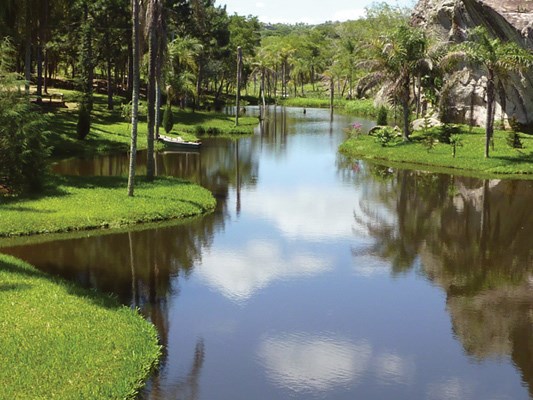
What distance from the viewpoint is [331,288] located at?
1898 centimetres

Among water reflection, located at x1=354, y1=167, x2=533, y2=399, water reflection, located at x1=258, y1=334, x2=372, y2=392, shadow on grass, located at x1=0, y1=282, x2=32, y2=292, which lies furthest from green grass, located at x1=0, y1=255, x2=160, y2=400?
water reflection, located at x1=354, y1=167, x2=533, y2=399

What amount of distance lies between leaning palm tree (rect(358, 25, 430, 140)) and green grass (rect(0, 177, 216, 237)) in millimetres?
23372

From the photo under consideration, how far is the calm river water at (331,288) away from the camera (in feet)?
43.7

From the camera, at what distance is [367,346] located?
14.8 m

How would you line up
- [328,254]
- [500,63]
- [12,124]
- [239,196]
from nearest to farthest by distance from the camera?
[328,254] → [12,124] → [239,196] → [500,63]

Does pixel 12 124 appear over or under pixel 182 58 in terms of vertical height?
under

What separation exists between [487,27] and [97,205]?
140ft

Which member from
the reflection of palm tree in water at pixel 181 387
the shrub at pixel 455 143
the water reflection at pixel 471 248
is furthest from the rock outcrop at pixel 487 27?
the reflection of palm tree in water at pixel 181 387

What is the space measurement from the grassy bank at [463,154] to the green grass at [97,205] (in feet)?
61.3

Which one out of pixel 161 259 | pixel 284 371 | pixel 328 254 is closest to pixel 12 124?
pixel 161 259

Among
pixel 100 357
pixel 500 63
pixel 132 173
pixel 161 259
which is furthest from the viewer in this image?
pixel 500 63

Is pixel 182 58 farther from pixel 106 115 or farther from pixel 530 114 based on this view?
pixel 530 114

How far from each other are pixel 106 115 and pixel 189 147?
14.4 meters

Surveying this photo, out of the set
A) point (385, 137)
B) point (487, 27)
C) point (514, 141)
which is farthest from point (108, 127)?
point (487, 27)
